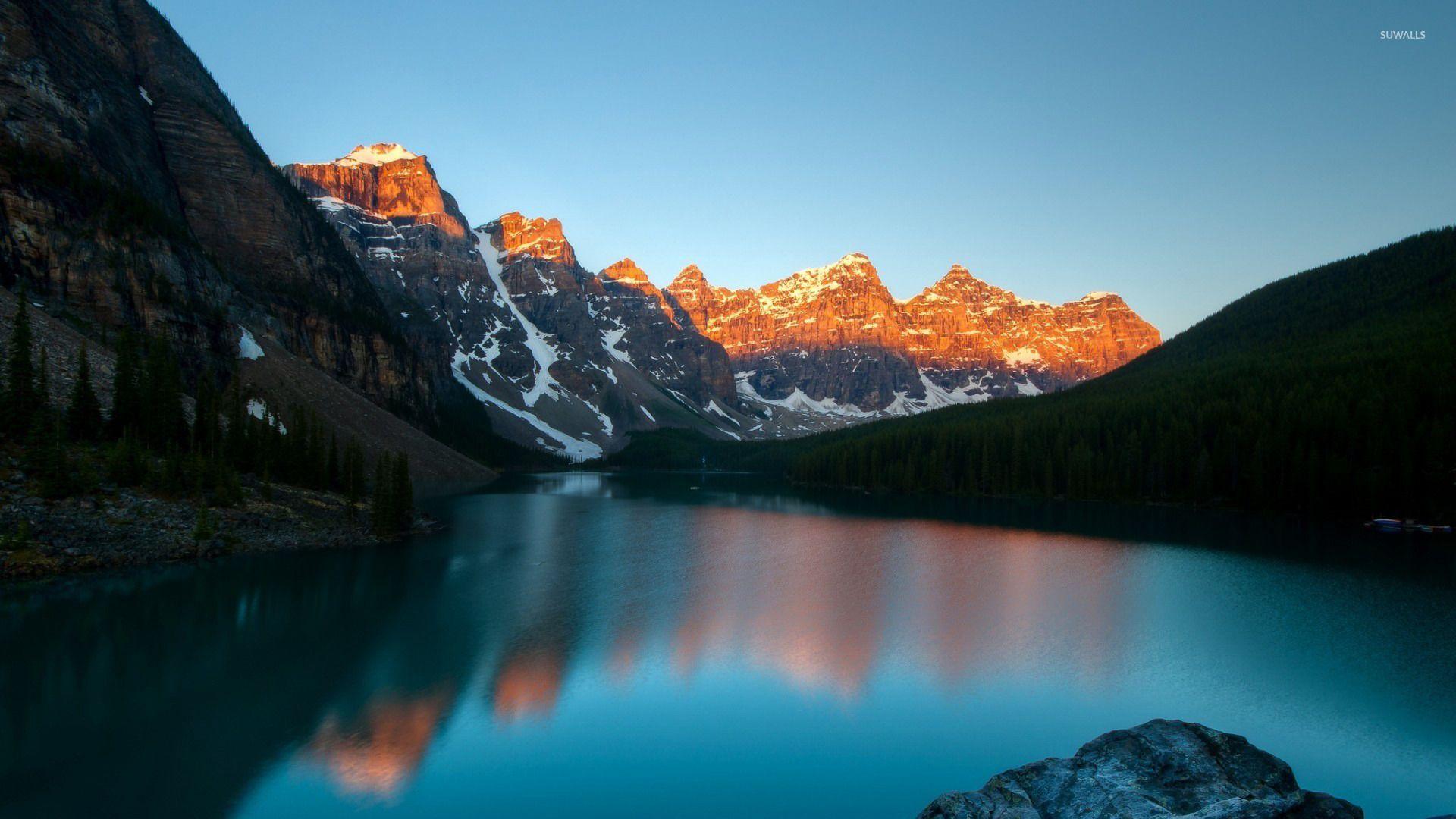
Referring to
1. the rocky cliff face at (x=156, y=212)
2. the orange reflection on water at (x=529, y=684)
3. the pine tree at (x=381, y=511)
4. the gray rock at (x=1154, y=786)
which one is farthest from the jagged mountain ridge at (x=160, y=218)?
the gray rock at (x=1154, y=786)

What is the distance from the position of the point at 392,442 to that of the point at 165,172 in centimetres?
→ 4019

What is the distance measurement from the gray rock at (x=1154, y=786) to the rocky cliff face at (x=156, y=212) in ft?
207

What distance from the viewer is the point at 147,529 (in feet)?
100

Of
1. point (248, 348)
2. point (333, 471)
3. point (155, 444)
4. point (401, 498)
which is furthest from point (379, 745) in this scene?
point (248, 348)

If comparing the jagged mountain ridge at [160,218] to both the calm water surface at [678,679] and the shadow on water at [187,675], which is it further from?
the calm water surface at [678,679]

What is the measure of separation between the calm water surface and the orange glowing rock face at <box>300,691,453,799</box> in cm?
7

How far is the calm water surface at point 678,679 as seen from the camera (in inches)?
529

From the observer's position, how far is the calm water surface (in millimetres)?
13445

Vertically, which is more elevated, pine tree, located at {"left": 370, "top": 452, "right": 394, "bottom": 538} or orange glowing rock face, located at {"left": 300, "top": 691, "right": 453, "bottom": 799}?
pine tree, located at {"left": 370, "top": 452, "right": 394, "bottom": 538}

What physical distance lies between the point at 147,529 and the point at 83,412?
8187 millimetres

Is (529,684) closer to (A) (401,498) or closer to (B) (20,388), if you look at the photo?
(B) (20,388)

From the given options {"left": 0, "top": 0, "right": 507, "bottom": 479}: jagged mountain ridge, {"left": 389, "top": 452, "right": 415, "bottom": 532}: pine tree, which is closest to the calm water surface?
{"left": 389, "top": 452, "right": 415, "bottom": 532}: pine tree

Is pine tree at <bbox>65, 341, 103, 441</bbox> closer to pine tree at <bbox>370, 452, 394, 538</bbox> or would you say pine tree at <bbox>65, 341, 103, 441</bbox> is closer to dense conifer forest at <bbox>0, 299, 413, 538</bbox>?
dense conifer forest at <bbox>0, 299, 413, 538</bbox>

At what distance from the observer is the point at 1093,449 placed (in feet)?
259
